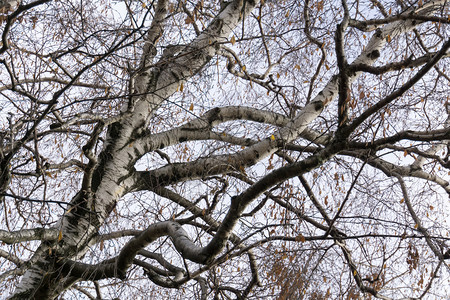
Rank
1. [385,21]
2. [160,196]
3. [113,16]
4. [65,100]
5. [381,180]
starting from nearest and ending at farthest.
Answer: [385,21], [160,196], [381,180], [65,100], [113,16]

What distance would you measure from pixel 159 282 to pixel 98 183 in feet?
3.60

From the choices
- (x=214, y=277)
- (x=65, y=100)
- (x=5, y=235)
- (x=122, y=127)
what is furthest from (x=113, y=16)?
(x=214, y=277)

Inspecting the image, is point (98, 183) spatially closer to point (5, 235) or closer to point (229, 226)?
point (5, 235)

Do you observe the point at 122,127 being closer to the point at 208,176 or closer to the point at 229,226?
the point at 208,176

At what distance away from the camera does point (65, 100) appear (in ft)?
16.7

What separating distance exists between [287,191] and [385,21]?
180cm

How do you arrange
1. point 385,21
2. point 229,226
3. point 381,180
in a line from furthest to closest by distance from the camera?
1. point 381,180
2. point 385,21
3. point 229,226

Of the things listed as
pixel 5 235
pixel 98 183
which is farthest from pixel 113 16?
pixel 5 235

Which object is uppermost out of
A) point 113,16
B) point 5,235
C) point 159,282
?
point 113,16

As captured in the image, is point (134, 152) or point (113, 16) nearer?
point (134, 152)

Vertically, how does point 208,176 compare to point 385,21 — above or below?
below

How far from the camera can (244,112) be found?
16.2 ft

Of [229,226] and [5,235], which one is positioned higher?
[229,226]

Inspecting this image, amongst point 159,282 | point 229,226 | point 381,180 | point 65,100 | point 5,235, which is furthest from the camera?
point 65,100
